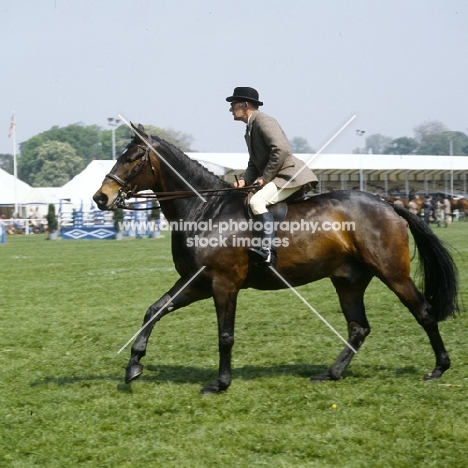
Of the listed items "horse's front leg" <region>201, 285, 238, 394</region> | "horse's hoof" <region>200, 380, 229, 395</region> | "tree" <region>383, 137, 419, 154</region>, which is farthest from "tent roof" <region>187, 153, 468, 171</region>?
"horse's hoof" <region>200, 380, 229, 395</region>

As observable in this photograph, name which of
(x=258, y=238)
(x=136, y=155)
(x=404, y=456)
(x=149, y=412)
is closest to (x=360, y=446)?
(x=404, y=456)

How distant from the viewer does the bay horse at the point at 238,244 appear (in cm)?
742

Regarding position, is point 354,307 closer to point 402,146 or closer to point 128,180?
point 128,180

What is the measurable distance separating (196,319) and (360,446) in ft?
20.4

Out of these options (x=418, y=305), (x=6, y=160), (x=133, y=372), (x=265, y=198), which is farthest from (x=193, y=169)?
(x=6, y=160)

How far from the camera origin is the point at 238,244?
24.4 feet

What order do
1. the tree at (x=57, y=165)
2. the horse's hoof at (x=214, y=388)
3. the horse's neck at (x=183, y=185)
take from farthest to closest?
1. the tree at (x=57, y=165)
2. the horse's neck at (x=183, y=185)
3. the horse's hoof at (x=214, y=388)

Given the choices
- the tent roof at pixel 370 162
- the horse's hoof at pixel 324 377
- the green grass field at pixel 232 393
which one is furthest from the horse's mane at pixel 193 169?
the tent roof at pixel 370 162

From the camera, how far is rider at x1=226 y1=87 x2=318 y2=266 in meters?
7.35

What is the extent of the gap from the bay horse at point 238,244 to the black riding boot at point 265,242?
0.11m

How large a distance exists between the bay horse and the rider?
20cm

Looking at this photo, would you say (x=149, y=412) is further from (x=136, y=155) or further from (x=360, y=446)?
(x=136, y=155)

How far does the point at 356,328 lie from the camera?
8.12m

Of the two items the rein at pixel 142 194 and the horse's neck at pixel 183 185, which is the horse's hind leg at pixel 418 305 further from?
the horse's neck at pixel 183 185
